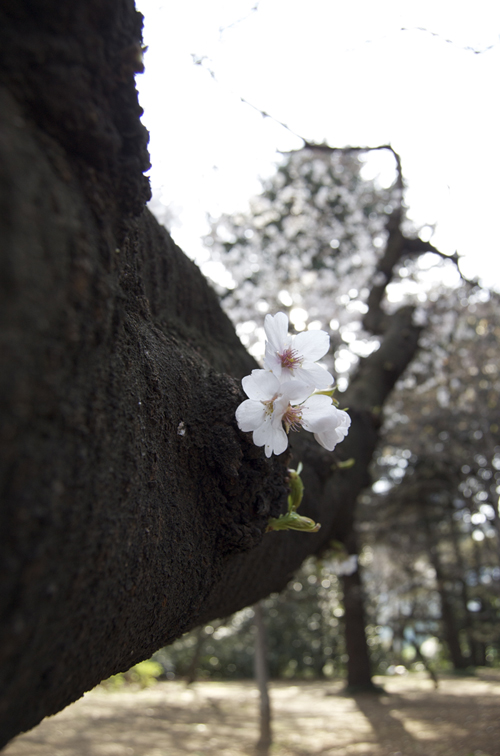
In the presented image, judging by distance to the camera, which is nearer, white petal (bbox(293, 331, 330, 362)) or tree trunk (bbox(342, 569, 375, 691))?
white petal (bbox(293, 331, 330, 362))

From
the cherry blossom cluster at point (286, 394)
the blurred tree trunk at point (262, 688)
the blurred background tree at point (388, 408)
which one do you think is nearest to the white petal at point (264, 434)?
the cherry blossom cluster at point (286, 394)

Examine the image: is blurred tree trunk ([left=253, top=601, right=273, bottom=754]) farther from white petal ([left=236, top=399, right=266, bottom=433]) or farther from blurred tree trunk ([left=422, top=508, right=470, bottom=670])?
blurred tree trunk ([left=422, top=508, right=470, bottom=670])

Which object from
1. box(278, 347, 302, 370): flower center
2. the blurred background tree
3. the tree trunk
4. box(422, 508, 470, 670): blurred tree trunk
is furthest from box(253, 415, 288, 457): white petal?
box(422, 508, 470, 670): blurred tree trunk

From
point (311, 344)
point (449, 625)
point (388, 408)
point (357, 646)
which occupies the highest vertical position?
point (388, 408)

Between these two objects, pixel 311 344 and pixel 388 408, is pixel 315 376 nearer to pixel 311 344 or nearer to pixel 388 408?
pixel 311 344

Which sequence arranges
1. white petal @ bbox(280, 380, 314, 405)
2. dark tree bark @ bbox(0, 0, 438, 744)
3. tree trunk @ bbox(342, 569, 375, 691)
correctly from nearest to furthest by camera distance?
dark tree bark @ bbox(0, 0, 438, 744), white petal @ bbox(280, 380, 314, 405), tree trunk @ bbox(342, 569, 375, 691)

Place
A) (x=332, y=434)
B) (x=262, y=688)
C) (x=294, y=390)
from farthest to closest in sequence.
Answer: (x=262, y=688) < (x=332, y=434) < (x=294, y=390)

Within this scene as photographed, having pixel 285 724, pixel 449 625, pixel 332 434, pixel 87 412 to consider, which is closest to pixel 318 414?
pixel 332 434

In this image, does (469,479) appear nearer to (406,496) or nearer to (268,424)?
(406,496)
